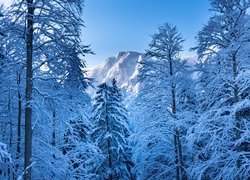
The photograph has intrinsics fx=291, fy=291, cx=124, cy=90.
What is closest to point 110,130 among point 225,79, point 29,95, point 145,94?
point 145,94

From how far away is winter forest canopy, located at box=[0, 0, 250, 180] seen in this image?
844cm

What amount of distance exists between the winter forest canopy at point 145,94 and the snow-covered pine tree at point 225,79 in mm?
34

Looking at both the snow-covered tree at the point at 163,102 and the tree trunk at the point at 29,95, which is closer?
the tree trunk at the point at 29,95

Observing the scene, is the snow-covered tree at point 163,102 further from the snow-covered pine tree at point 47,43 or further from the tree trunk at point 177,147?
the snow-covered pine tree at point 47,43

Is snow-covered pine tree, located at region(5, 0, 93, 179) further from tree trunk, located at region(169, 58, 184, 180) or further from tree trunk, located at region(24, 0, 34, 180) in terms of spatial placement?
tree trunk, located at region(169, 58, 184, 180)

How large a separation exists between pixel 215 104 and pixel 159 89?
12.9 ft

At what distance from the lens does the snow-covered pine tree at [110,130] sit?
78.3 feet

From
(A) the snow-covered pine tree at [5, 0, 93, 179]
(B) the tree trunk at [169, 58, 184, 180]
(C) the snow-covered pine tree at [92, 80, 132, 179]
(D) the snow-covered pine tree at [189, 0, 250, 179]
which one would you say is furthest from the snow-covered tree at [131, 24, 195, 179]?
(C) the snow-covered pine tree at [92, 80, 132, 179]

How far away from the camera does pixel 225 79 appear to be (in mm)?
9648

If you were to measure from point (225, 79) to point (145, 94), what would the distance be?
5419mm

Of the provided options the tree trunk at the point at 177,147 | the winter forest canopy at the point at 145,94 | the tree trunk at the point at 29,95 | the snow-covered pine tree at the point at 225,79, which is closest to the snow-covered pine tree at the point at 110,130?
the winter forest canopy at the point at 145,94

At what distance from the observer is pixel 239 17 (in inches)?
389

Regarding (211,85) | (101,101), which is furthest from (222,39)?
(101,101)

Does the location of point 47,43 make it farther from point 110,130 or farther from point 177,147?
point 110,130
